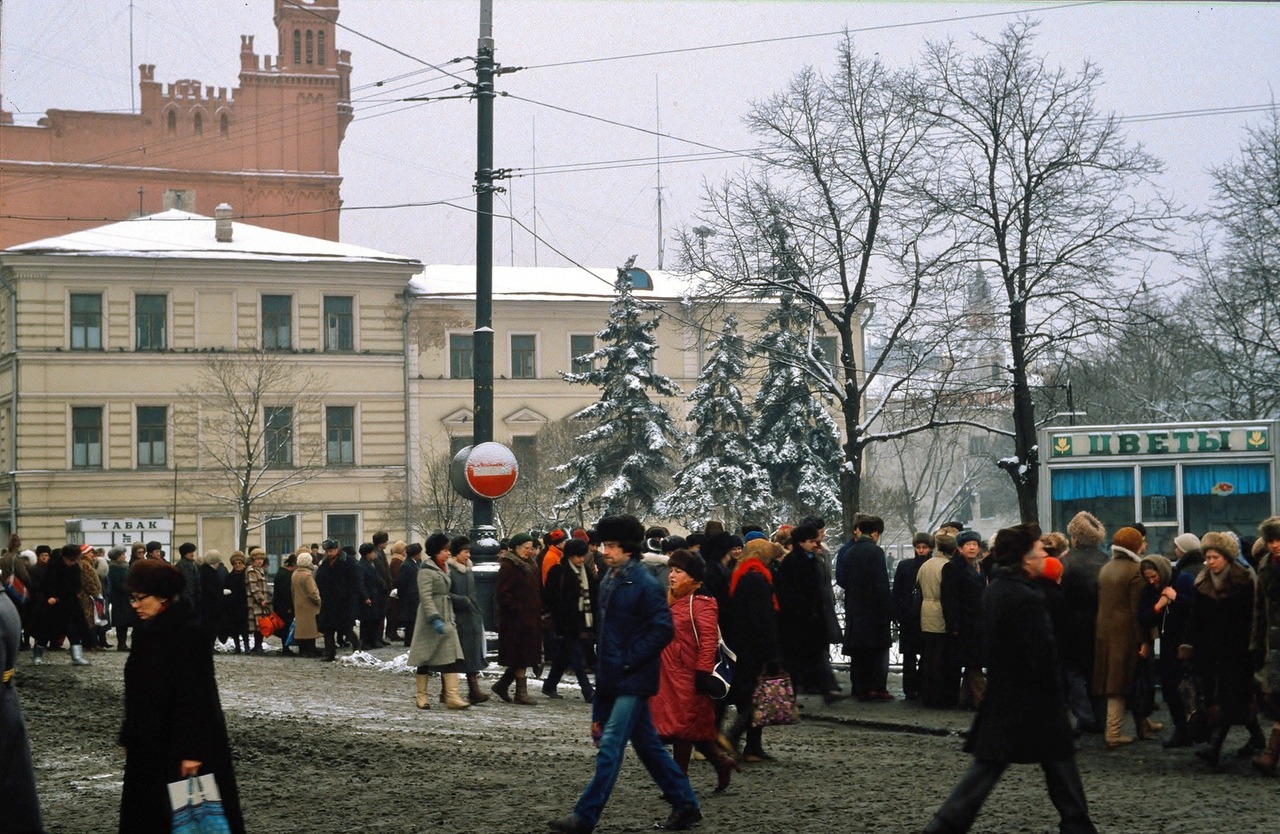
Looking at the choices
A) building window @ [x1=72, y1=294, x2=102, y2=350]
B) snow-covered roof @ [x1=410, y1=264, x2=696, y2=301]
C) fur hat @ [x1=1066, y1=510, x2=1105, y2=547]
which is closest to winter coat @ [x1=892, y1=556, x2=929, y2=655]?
fur hat @ [x1=1066, y1=510, x2=1105, y2=547]

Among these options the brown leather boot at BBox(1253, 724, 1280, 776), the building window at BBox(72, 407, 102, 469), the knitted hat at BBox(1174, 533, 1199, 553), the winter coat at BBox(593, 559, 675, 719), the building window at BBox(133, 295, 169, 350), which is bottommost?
the brown leather boot at BBox(1253, 724, 1280, 776)

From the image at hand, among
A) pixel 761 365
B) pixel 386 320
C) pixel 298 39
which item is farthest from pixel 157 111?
pixel 761 365

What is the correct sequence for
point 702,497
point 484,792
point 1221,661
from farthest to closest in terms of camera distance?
point 702,497 < point 1221,661 < point 484,792

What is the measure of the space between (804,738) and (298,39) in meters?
71.7

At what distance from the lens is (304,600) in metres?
24.9

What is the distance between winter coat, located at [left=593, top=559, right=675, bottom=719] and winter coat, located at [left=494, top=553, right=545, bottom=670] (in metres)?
8.45

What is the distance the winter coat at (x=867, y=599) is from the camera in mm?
17531

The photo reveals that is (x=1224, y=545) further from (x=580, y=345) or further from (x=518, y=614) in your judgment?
(x=580, y=345)

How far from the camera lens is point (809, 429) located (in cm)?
4722

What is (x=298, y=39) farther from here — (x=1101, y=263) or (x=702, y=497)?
(x=1101, y=263)

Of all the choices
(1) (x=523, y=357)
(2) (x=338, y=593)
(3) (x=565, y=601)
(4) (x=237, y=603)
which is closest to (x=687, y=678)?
(3) (x=565, y=601)

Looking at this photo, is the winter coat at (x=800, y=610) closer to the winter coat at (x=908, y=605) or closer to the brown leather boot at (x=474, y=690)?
the winter coat at (x=908, y=605)

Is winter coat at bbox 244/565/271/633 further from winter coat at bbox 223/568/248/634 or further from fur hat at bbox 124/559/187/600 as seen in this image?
fur hat at bbox 124/559/187/600

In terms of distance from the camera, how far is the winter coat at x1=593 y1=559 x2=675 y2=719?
9.32m
